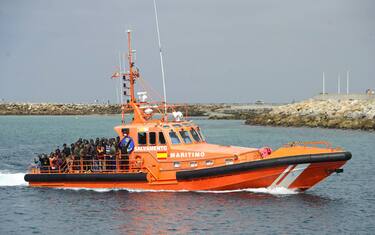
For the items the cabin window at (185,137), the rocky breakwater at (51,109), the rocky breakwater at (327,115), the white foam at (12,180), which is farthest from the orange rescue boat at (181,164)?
the rocky breakwater at (51,109)

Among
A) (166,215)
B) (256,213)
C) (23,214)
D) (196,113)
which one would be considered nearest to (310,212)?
(256,213)

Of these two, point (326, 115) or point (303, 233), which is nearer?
point (303, 233)

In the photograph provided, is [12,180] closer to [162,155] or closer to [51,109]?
[162,155]

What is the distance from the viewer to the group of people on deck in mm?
22047

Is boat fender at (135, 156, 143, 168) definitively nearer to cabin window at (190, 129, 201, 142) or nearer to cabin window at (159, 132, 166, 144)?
cabin window at (159, 132, 166, 144)

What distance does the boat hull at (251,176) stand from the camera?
20.2 metres

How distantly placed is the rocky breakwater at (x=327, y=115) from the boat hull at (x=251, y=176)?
37.6 metres

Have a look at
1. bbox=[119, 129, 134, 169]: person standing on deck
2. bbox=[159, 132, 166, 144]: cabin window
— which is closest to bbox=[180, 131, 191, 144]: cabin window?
bbox=[159, 132, 166, 144]: cabin window

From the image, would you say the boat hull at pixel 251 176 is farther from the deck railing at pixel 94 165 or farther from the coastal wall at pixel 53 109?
the coastal wall at pixel 53 109

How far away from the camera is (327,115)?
66062 millimetres

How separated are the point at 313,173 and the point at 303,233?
410cm

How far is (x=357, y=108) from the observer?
63594 millimetres

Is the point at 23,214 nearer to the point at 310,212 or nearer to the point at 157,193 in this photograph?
the point at 157,193

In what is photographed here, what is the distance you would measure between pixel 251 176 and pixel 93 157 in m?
5.79
